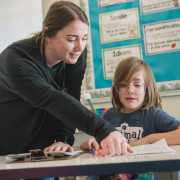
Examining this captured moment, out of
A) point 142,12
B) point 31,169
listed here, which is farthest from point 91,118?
point 142,12

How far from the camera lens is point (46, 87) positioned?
32.5 inches

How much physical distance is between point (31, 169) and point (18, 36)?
6.04 ft

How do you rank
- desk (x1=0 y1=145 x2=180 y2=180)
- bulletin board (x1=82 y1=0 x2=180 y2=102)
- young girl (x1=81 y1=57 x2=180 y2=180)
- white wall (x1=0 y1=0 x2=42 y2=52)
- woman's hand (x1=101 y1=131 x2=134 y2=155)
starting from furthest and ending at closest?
white wall (x1=0 y1=0 x2=42 y2=52)
bulletin board (x1=82 y1=0 x2=180 y2=102)
young girl (x1=81 y1=57 x2=180 y2=180)
woman's hand (x1=101 y1=131 x2=134 y2=155)
desk (x1=0 y1=145 x2=180 y2=180)

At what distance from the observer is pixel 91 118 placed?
73 centimetres

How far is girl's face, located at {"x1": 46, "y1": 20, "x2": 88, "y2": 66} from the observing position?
1.01m

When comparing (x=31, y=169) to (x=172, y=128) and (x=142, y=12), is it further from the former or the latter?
(x=142, y=12)

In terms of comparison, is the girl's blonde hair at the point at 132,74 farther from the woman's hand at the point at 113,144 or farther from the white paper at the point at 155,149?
the woman's hand at the point at 113,144

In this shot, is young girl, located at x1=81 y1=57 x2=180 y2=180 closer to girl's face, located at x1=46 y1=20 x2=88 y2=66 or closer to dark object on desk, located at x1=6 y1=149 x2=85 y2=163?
girl's face, located at x1=46 y1=20 x2=88 y2=66

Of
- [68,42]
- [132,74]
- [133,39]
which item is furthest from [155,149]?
[133,39]

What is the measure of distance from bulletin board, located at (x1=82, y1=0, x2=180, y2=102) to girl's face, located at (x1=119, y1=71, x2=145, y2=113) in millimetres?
508

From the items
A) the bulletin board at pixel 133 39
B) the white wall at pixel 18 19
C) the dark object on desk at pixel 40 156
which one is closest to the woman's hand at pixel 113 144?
the dark object on desk at pixel 40 156

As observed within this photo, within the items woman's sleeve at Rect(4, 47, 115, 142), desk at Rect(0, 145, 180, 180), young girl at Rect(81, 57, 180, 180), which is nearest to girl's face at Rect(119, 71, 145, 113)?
young girl at Rect(81, 57, 180, 180)

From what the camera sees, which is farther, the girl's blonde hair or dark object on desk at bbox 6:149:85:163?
the girl's blonde hair

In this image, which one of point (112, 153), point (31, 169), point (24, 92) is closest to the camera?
point (31, 169)
